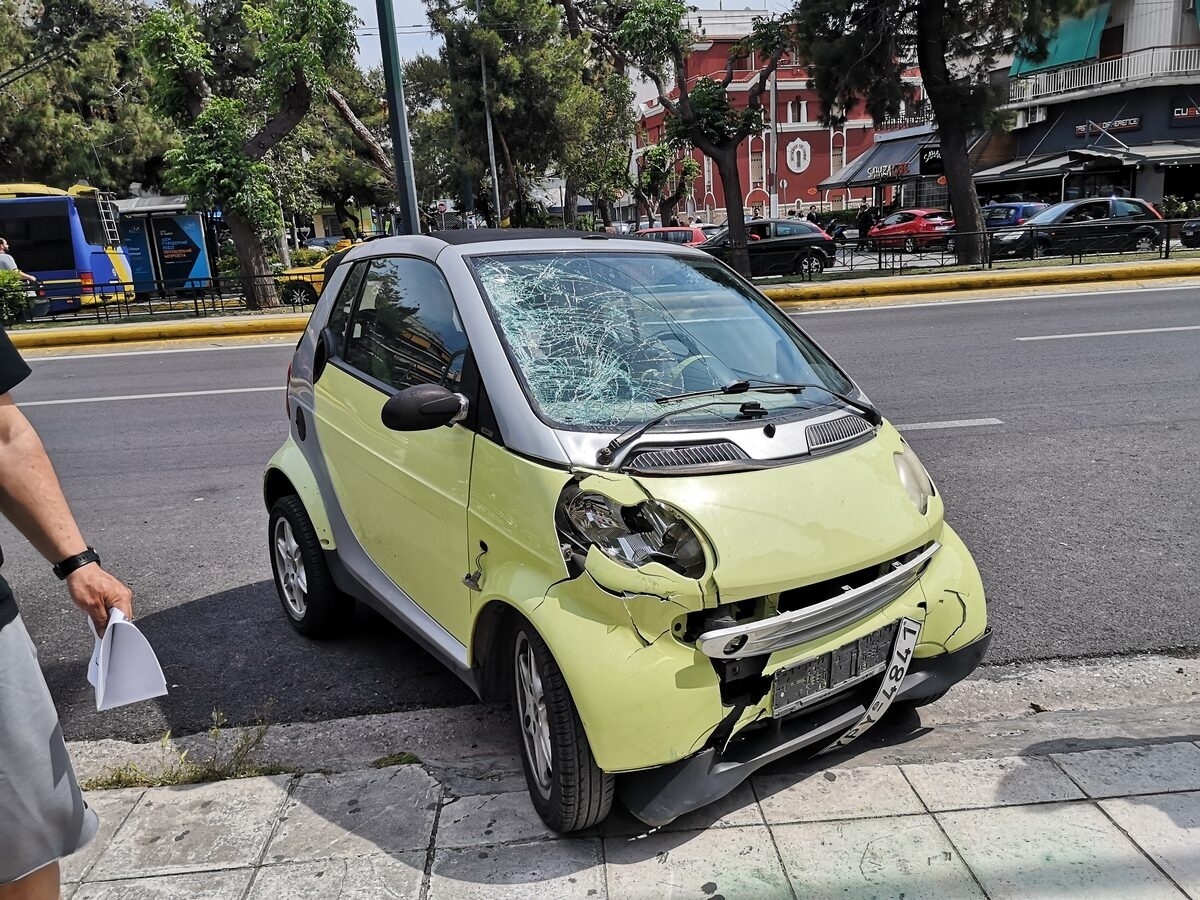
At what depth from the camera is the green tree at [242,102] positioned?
16.3m

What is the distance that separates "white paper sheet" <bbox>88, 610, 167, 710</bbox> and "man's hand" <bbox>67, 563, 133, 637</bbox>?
0.06 ft

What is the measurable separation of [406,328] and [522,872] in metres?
1.96

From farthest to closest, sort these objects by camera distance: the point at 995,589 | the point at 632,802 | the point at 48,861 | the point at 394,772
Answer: the point at 995,589, the point at 394,772, the point at 632,802, the point at 48,861

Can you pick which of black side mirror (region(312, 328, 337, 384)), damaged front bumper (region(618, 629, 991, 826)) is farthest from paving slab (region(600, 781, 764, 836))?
black side mirror (region(312, 328, 337, 384))

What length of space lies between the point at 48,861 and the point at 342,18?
17102 mm

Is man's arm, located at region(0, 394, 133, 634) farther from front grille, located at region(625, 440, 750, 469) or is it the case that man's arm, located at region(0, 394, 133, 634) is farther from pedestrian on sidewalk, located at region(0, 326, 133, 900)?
front grille, located at region(625, 440, 750, 469)

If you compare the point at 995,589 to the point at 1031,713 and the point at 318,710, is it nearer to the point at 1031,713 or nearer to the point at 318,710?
the point at 1031,713

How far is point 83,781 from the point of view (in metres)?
3.16

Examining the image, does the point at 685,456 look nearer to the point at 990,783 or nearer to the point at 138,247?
the point at 990,783

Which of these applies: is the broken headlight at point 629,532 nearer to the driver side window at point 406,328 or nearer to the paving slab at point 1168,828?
the driver side window at point 406,328

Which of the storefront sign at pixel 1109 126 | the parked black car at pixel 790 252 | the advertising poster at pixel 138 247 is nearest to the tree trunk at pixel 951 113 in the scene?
the parked black car at pixel 790 252

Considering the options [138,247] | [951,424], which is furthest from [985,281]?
[138,247]

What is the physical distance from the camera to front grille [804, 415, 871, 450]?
2.91 m

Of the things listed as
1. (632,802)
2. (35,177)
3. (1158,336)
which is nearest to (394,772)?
(632,802)
